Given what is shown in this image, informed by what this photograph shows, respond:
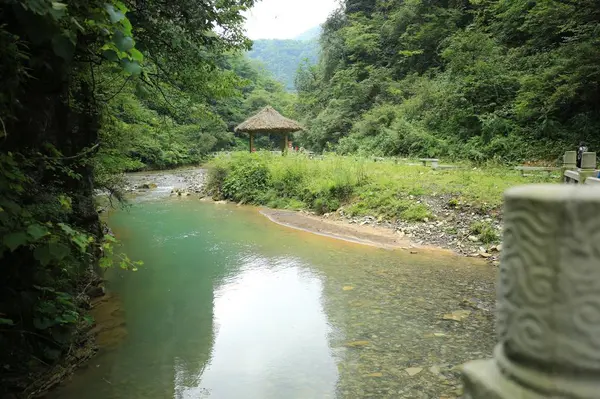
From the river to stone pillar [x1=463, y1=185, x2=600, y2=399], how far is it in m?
3.65

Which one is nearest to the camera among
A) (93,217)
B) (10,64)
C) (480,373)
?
(480,373)

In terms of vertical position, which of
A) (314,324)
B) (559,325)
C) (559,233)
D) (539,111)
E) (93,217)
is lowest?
(314,324)

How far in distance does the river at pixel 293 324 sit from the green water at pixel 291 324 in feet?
0.06

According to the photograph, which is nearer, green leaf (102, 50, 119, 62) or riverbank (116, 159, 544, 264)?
green leaf (102, 50, 119, 62)

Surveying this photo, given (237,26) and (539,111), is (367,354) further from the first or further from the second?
(539,111)

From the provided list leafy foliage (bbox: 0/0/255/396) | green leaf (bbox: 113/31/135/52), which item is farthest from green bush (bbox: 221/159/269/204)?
green leaf (bbox: 113/31/135/52)

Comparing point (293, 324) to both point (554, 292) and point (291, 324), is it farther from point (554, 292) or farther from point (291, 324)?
point (554, 292)

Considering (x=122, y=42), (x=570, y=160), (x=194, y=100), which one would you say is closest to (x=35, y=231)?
(x=122, y=42)

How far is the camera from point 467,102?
18828mm

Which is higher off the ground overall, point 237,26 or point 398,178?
point 237,26

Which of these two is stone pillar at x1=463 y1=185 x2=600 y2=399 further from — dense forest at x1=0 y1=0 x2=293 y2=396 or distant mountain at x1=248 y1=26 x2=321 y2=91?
distant mountain at x1=248 y1=26 x2=321 y2=91

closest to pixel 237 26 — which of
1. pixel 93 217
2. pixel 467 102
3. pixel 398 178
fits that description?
pixel 93 217

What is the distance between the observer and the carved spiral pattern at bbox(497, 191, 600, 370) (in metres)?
0.75

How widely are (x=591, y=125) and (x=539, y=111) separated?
1.81 m
